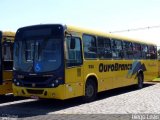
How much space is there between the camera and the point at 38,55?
13352mm

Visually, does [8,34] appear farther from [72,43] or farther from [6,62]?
[72,43]

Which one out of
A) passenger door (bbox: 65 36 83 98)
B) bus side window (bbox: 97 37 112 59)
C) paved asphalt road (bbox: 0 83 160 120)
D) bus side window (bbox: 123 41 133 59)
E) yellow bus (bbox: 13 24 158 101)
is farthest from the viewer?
bus side window (bbox: 123 41 133 59)

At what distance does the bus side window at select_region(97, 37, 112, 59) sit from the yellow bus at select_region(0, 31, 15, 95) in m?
3.69

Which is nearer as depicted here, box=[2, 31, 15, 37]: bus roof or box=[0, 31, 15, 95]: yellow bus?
box=[0, 31, 15, 95]: yellow bus

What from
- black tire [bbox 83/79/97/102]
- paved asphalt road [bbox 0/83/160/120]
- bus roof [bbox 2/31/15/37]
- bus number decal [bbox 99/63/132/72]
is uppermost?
bus roof [bbox 2/31/15/37]

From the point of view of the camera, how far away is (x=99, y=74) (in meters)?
15.9

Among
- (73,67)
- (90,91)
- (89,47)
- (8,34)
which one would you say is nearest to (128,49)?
(89,47)

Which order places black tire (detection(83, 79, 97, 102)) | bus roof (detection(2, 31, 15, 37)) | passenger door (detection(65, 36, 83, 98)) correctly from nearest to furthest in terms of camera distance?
1. passenger door (detection(65, 36, 83, 98))
2. black tire (detection(83, 79, 97, 102))
3. bus roof (detection(2, 31, 15, 37))

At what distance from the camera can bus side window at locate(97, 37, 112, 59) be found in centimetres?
1606

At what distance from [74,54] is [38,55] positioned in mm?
1324

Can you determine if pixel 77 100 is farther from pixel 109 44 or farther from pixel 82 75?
pixel 109 44

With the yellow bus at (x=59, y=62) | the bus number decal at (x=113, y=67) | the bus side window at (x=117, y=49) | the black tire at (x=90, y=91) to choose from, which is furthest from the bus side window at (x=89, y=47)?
the bus side window at (x=117, y=49)

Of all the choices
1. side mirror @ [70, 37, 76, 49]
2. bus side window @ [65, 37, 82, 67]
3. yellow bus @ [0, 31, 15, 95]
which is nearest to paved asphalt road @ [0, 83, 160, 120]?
yellow bus @ [0, 31, 15, 95]

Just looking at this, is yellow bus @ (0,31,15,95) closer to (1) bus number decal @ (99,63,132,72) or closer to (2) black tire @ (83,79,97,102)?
(2) black tire @ (83,79,97,102)
